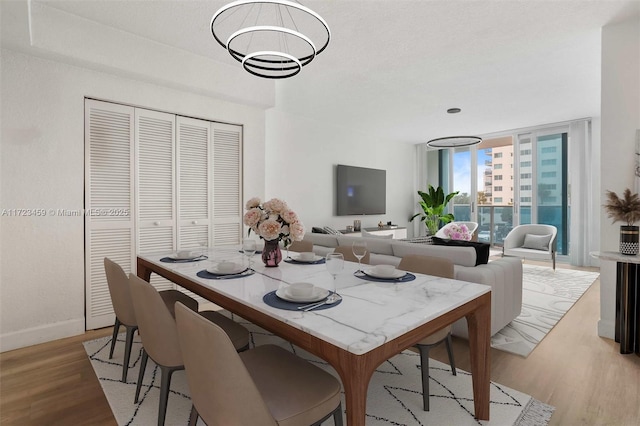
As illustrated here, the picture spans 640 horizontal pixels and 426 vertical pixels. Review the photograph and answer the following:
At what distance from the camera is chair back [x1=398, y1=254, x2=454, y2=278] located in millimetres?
2066

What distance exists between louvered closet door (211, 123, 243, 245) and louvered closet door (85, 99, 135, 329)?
917 millimetres

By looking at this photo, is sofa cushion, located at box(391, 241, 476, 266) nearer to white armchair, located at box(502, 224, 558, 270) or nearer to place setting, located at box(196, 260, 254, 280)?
place setting, located at box(196, 260, 254, 280)

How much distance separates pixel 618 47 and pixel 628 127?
2.19 ft

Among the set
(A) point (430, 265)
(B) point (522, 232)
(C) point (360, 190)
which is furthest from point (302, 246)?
(B) point (522, 232)

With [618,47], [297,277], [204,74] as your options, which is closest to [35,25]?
[204,74]

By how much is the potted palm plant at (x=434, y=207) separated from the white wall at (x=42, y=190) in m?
6.26

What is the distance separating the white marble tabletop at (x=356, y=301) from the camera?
105cm

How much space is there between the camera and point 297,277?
180 cm

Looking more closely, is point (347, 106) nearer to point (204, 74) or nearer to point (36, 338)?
point (204, 74)

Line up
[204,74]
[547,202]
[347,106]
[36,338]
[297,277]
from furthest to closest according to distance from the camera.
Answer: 1. [547,202]
2. [347,106]
3. [204,74]
4. [36,338]
5. [297,277]

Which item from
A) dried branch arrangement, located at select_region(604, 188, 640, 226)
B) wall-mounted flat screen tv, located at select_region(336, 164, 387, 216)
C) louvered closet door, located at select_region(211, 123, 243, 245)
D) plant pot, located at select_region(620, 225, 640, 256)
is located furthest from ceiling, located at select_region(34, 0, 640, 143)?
plant pot, located at select_region(620, 225, 640, 256)

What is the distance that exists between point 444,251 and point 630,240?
129 centimetres

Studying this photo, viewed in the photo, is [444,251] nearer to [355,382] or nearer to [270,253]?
[270,253]

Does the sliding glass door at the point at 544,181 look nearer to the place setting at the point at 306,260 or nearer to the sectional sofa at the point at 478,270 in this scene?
the sectional sofa at the point at 478,270
